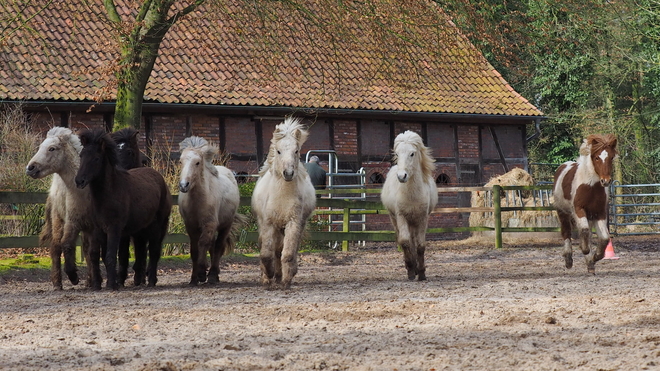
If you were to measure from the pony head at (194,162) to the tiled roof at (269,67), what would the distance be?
4247 millimetres

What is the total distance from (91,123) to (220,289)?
45.7ft

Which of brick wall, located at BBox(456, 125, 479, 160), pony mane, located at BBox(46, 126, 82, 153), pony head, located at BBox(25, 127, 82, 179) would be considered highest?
brick wall, located at BBox(456, 125, 479, 160)

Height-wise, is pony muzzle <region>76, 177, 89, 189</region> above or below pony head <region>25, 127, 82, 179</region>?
below

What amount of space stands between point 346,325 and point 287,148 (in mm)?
3404

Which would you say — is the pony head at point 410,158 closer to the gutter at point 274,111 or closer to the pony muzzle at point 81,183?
the pony muzzle at point 81,183

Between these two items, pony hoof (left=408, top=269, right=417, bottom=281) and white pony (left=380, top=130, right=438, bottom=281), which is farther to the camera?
pony hoof (left=408, top=269, right=417, bottom=281)

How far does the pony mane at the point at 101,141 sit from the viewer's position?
405 inches

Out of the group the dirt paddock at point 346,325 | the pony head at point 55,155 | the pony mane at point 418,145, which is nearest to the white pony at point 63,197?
the pony head at point 55,155

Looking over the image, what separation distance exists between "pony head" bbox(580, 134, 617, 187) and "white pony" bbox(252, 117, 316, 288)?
4078 mm

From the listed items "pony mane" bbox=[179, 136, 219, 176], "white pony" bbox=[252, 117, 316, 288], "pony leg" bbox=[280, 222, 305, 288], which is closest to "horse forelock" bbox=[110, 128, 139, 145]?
"pony mane" bbox=[179, 136, 219, 176]

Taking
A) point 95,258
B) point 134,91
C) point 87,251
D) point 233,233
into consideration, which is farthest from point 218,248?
point 134,91

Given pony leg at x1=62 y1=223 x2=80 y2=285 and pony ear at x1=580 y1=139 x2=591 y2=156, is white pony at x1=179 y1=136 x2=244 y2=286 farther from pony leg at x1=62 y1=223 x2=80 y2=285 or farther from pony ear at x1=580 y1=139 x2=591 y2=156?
pony ear at x1=580 y1=139 x2=591 y2=156

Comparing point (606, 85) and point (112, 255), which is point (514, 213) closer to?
point (606, 85)

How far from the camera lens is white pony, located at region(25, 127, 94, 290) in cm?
1043
